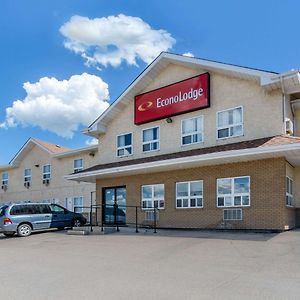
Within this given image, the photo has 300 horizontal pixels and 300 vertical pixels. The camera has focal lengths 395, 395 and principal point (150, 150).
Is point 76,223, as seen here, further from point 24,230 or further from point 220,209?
point 220,209

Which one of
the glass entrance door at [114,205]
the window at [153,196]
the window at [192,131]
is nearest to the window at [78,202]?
the glass entrance door at [114,205]

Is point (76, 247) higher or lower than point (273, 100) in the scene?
lower

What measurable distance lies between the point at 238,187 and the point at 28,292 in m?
11.6

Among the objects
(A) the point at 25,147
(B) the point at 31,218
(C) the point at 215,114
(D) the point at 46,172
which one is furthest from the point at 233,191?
(A) the point at 25,147

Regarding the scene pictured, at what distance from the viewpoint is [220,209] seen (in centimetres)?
1761

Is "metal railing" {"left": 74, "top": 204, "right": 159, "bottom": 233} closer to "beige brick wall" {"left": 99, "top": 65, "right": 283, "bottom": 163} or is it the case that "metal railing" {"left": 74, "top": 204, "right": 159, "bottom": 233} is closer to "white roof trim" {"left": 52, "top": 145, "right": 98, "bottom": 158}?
"beige brick wall" {"left": 99, "top": 65, "right": 283, "bottom": 163}

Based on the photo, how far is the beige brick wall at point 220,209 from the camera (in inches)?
622

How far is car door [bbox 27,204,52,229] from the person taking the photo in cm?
2056

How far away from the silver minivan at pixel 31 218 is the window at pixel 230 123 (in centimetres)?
985

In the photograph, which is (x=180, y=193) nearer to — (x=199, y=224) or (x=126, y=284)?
(x=199, y=224)

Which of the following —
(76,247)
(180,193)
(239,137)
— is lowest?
(76,247)

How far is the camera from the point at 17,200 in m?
36.5

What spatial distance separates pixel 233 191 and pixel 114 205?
7.37 metres

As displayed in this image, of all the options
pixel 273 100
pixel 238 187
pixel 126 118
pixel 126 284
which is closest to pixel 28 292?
pixel 126 284
